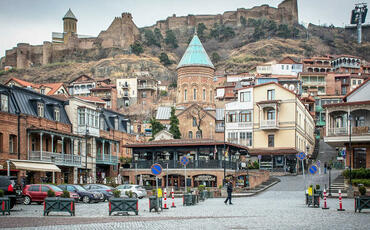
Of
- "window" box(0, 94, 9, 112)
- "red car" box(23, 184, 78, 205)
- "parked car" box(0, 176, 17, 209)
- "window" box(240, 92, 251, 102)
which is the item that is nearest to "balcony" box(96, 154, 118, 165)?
"window" box(0, 94, 9, 112)

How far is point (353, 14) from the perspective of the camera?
6447 inches

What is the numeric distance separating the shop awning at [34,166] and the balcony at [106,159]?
406 inches

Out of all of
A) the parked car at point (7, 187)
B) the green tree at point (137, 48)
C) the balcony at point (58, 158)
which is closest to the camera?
the parked car at point (7, 187)

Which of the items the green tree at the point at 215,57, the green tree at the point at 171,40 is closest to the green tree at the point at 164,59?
the green tree at the point at 215,57

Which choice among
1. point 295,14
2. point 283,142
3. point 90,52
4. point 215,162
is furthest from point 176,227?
point 295,14

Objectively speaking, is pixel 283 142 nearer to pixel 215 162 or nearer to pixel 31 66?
pixel 215 162

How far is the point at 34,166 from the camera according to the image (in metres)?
39.5

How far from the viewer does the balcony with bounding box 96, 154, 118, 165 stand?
52794 millimetres

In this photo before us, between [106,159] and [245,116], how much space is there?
19.4m

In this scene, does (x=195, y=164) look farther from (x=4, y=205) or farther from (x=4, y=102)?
(x=4, y=205)

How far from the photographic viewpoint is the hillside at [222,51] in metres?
142

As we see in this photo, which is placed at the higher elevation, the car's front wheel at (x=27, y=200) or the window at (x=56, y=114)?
the window at (x=56, y=114)

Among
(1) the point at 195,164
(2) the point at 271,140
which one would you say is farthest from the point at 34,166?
(2) the point at 271,140

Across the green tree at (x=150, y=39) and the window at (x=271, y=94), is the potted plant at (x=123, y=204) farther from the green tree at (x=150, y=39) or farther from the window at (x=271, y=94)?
the green tree at (x=150, y=39)
